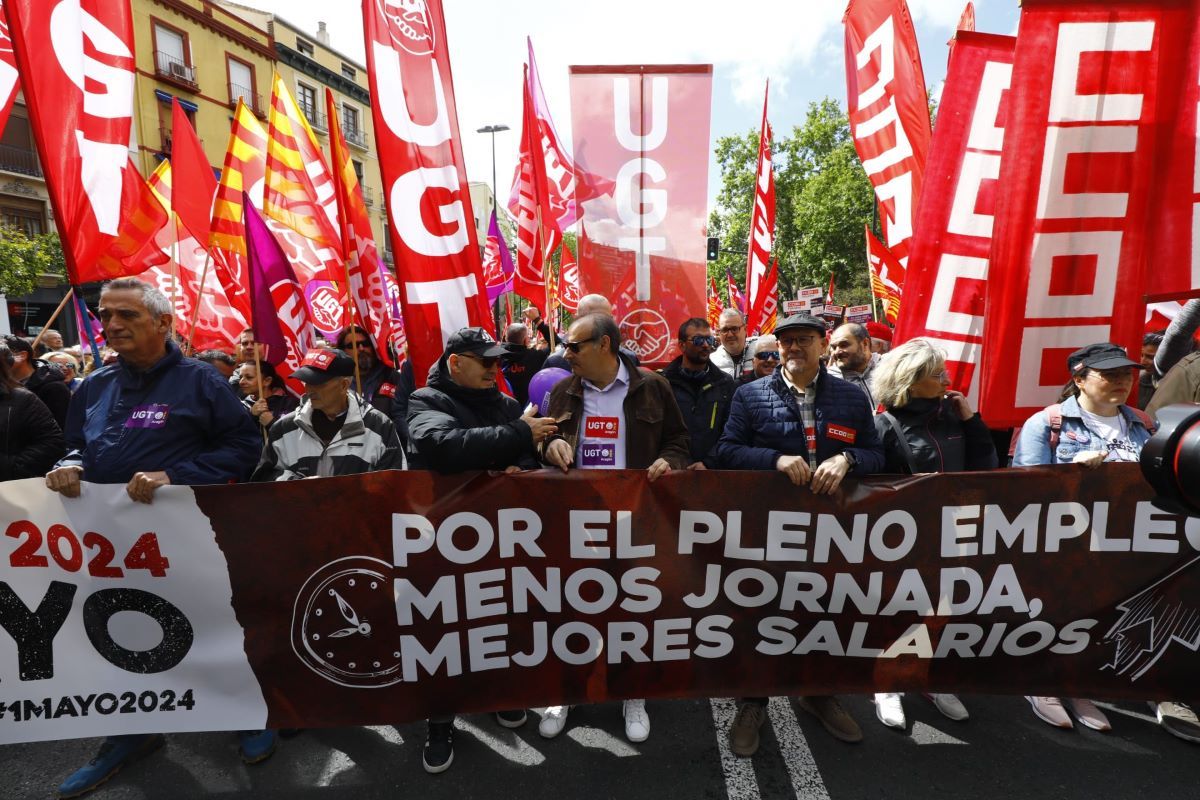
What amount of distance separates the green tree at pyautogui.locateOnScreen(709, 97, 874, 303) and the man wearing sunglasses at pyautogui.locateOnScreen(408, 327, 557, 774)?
2681cm

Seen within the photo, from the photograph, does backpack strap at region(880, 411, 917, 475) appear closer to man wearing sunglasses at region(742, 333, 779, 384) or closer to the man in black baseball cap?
man wearing sunglasses at region(742, 333, 779, 384)

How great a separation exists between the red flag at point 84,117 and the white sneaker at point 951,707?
194 inches

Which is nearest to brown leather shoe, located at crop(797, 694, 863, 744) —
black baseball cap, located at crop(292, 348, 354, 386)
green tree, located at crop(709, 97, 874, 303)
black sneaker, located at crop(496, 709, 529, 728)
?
black sneaker, located at crop(496, 709, 529, 728)

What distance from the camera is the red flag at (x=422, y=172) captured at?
336 centimetres

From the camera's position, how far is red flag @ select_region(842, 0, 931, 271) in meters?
4.15

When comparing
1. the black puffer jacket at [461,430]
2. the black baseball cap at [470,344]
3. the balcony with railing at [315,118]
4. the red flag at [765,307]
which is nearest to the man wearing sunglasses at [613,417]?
the black puffer jacket at [461,430]

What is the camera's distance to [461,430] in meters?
2.66

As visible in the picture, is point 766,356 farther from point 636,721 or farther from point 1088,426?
point 636,721

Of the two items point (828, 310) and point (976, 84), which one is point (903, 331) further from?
point (828, 310)

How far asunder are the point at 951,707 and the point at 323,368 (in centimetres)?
336

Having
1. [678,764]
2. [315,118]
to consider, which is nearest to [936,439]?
[678,764]

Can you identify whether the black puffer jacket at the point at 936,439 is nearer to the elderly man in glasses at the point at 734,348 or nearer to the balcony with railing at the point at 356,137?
the elderly man in glasses at the point at 734,348

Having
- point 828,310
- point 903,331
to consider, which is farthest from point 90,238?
point 828,310

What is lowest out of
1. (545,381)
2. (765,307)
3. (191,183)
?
Answer: (545,381)
